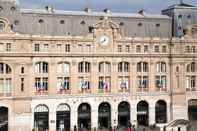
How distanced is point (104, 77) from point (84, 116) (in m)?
8.81

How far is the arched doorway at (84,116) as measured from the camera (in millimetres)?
105062

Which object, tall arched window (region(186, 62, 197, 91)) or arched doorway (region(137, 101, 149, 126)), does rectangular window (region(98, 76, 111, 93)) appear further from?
tall arched window (region(186, 62, 197, 91))

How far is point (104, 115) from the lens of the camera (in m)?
107

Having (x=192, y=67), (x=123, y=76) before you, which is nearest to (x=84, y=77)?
(x=123, y=76)

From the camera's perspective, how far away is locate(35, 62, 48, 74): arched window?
102 metres

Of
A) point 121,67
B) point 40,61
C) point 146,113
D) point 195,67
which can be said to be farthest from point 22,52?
point 195,67

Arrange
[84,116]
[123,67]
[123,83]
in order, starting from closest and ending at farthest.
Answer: [84,116] → [123,83] → [123,67]

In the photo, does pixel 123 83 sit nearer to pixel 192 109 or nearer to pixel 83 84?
pixel 83 84

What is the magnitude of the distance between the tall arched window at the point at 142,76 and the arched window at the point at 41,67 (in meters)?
19.8

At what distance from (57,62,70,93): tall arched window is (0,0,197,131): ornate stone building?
0.64 ft

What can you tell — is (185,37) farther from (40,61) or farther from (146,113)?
(40,61)

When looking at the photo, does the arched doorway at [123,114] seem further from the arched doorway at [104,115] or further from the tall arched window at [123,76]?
the tall arched window at [123,76]

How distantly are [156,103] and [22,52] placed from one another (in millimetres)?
30793

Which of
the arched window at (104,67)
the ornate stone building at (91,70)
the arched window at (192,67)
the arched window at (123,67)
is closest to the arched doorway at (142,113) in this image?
the ornate stone building at (91,70)
